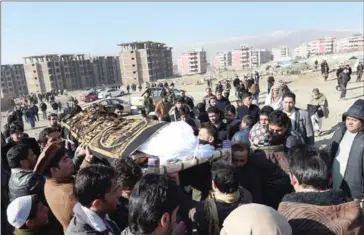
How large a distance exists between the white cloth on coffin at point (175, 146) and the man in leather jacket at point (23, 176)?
98 centimetres

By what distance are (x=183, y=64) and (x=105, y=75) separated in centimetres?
3346

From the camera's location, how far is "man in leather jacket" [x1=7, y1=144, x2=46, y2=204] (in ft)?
9.43

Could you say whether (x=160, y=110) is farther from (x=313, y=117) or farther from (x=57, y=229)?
(x=57, y=229)

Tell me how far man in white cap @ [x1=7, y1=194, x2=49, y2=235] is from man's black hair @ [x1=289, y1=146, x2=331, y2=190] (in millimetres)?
1849

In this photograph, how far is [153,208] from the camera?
161cm

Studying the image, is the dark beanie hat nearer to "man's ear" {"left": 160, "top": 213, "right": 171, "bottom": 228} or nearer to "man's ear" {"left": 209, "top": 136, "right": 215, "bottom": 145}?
"man's ear" {"left": 209, "top": 136, "right": 215, "bottom": 145}

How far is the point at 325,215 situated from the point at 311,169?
326 millimetres

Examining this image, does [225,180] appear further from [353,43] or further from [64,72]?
[353,43]

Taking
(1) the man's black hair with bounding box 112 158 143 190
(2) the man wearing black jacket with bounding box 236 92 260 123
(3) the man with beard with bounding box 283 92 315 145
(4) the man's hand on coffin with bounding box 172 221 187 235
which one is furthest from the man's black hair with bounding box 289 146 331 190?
(2) the man wearing black jacket with bounding box 236 92 260 123

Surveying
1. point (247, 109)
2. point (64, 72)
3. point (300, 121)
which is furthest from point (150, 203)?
point (64, 72)

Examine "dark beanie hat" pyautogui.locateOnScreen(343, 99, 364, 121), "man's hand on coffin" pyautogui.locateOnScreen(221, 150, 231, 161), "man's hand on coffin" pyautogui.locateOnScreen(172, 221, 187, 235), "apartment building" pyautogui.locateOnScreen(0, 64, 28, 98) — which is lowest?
"apartment building" pyautogui.locateOnScreen(0, 64, 28, 98)

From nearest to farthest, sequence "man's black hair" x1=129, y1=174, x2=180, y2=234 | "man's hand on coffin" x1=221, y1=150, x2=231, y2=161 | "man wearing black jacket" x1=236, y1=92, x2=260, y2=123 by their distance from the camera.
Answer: "man's black hair" x1=129, y1=174, x2=180, y2=234
"man's hand on coffin" x1=221, y1=150, x2=231, y2=161
"man wearing black jacket" x1=236, y1=92, x2=260, y2=123

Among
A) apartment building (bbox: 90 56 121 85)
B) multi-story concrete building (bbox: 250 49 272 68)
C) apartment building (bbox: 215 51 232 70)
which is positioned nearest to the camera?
apartment building (bbox: 90 56 121 85)

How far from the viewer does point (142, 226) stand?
1.61 meters
